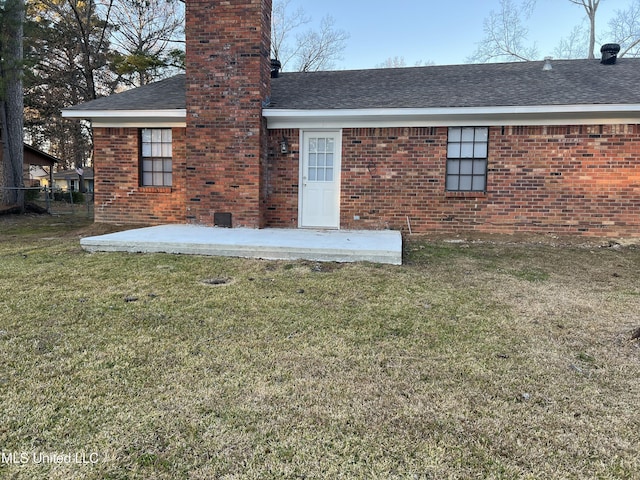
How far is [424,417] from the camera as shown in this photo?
6.97ft

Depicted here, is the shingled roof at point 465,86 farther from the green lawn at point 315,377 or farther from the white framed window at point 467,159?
the green lawn at point 315,377

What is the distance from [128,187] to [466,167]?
277 inches

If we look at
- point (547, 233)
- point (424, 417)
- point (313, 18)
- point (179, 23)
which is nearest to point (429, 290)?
point (424, 417)

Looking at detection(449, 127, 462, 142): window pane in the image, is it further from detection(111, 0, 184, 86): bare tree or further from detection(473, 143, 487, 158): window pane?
detection(111, 0, 184, 86): bare tree

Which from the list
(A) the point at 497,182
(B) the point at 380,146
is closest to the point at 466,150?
(A) the point at 497,182

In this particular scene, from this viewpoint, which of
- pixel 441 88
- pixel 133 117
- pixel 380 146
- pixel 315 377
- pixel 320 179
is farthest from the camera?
pixel 441 88

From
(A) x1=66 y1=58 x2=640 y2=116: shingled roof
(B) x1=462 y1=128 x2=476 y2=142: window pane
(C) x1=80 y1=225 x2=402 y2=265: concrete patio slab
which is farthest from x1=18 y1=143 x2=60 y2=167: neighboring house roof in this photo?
(B) x1=462 y1=128 x2=476 y2=142: window pane

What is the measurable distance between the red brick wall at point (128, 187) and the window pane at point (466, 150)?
5663 mm

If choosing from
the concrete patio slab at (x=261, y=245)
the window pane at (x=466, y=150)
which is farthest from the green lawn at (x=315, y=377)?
the window pane at (x=466, y=150)

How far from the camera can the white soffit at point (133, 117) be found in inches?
330

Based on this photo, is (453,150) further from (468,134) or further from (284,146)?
(284,146)

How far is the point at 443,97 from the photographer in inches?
317

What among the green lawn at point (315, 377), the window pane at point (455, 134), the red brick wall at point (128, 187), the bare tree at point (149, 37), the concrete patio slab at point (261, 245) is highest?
the bare tree at point (149, 37)

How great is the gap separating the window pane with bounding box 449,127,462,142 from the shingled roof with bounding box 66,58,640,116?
50 cm
